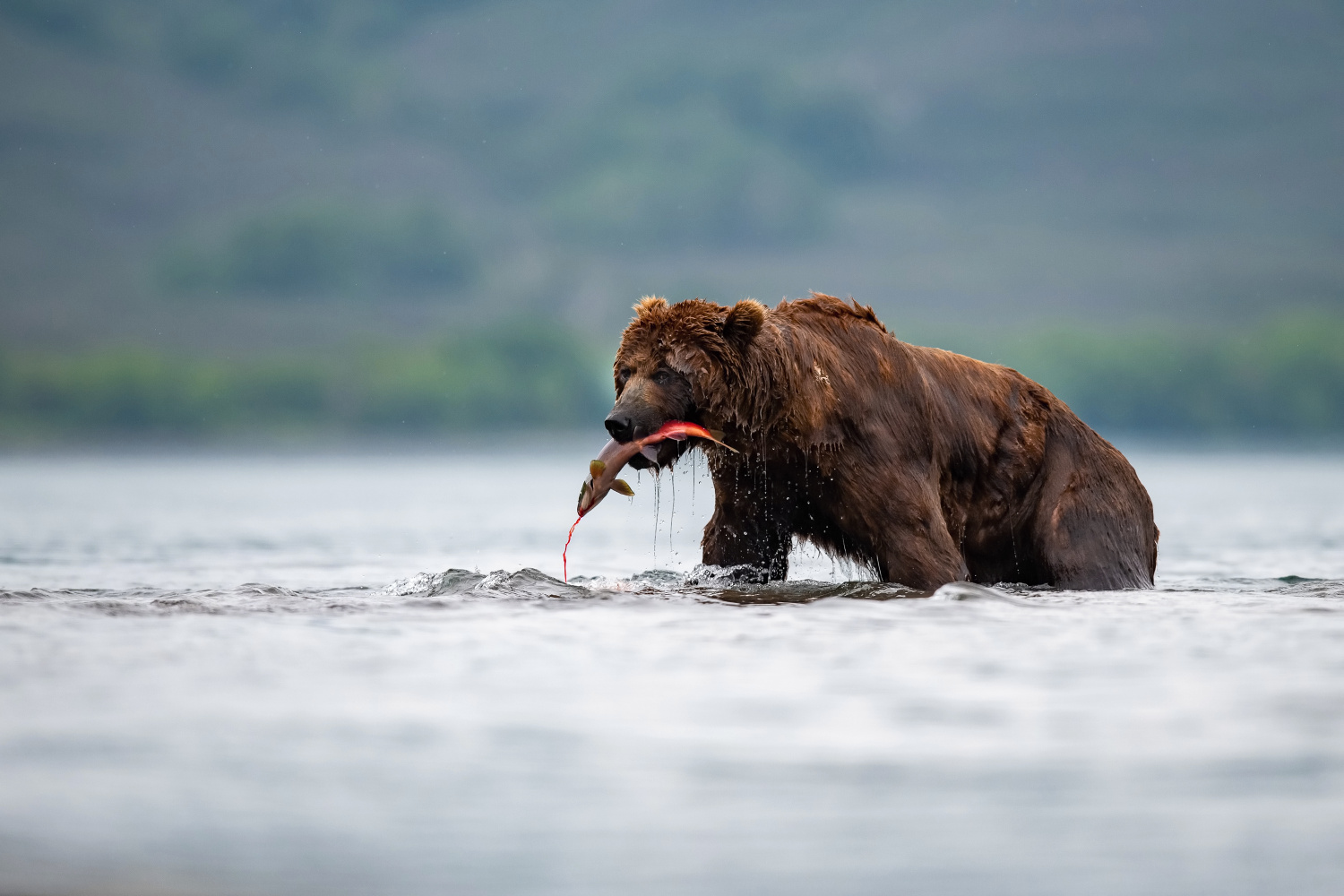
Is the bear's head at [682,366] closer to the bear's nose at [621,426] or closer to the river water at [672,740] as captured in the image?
the bear's nose at [621,426]

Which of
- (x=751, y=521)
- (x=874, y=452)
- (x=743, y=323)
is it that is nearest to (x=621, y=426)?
(x=743, y=323)

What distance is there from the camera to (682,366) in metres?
7.94

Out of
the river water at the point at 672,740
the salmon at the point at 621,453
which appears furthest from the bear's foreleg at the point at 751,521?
the salmon at the point at 621,453

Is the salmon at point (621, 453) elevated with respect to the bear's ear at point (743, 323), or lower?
lower

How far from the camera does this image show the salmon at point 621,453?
7.88 m

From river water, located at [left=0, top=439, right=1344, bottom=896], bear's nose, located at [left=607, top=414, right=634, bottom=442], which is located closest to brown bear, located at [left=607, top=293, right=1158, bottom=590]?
bear's nose, located at [left=607, top=414, right=634, bottom=442]

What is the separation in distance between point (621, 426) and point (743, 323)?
0.87 m

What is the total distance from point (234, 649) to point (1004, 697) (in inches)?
123

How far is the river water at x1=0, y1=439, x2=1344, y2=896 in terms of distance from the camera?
130 inches

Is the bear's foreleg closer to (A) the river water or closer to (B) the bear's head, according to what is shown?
(A) the river water

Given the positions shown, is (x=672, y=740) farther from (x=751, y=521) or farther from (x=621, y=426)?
(x=751, y=521)

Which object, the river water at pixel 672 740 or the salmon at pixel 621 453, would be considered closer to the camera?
the river water at pixel 672 740

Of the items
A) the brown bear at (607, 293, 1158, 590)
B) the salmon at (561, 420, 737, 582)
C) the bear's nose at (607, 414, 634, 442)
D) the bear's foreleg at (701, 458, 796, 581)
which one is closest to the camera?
the bear's nose at (607, 414, 634, 442)

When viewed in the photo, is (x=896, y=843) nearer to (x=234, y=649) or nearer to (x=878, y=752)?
(x=878, y=752)
